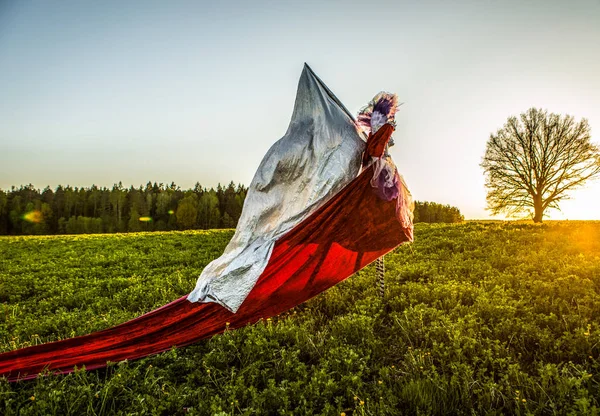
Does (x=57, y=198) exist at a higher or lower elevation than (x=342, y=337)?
higher

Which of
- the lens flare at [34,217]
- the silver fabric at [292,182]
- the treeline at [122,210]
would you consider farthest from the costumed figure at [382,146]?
the lens flare at [34,217]

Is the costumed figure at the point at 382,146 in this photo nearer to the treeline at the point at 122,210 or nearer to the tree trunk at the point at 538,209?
the tree trunk at the point at 538,209

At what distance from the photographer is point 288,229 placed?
3.44m

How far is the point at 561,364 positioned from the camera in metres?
3.35

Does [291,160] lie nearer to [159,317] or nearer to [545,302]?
[159,317]

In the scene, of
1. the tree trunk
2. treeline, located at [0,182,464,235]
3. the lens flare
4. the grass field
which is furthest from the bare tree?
the lens flare

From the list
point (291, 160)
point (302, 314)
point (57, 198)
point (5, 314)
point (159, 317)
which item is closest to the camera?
point (291, 160)

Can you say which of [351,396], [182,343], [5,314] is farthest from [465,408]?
[5,314]

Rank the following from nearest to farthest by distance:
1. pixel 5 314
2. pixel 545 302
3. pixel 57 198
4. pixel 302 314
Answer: pixel 545 302
pixel 302 314
pixel 5 314
pixel 57 198

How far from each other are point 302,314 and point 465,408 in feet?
8.63

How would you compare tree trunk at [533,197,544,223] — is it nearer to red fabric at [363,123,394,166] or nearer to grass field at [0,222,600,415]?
grass field at [0,222,600,415]

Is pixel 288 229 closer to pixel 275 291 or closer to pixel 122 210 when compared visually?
pixel 275 291

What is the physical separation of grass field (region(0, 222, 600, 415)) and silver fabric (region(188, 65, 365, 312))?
0.92 metres

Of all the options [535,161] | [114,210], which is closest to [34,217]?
[114,210]
